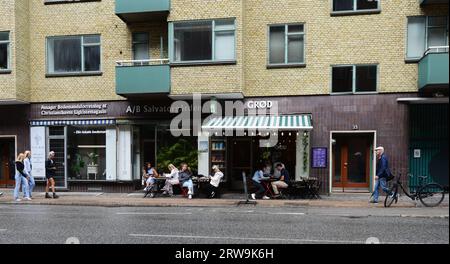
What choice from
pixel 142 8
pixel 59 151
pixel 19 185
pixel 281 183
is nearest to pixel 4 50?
pixel 59 151

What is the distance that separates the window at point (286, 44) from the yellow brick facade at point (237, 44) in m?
0.27

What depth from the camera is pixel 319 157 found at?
1484 cm

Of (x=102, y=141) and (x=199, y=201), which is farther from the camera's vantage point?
(x=102, y=141)

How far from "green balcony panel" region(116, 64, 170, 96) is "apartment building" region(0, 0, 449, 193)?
4 cm

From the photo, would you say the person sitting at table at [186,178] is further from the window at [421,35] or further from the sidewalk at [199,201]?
the window at [421,35]

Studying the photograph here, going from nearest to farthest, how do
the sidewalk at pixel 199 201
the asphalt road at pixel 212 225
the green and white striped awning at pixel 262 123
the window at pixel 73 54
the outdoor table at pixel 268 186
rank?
the asphalt road at pixel 212 225, the sidewalk at pixel 199 201, the green and white striped awning at pixel 262 123, the outdoor table at pixel 268 186, the window at pixel 73 54

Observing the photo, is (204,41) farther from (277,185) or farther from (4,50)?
(4,50)

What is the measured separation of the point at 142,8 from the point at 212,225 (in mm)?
10531

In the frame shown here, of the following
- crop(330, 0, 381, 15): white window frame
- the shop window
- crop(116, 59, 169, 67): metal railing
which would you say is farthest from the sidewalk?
crop(330, 0, 381, 15): white window frame

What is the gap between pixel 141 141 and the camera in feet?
54.9

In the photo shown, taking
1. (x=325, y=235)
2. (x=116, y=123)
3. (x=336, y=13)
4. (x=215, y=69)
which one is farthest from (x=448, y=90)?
(x=116, y=123)

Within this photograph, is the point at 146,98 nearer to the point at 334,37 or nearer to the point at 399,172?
the point at 334,37

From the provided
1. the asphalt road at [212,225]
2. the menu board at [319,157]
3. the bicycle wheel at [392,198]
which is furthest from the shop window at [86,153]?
the bicycle wheel at [392,198]

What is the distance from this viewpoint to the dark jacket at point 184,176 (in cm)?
1437
